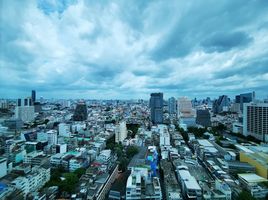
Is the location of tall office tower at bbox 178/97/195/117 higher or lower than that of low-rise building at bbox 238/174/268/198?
higher

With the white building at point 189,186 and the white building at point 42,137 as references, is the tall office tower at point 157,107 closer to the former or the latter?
the white building at point 42,137

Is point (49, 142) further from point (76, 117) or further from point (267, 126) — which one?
point (267, 126)

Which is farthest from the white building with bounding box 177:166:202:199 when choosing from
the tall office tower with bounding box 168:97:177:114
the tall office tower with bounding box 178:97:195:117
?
the tall office tower with bounding box 168:97:177:114

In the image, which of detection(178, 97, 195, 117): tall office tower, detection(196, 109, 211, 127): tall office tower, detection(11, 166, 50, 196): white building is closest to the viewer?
detection(11, 166, 50, 196): white building

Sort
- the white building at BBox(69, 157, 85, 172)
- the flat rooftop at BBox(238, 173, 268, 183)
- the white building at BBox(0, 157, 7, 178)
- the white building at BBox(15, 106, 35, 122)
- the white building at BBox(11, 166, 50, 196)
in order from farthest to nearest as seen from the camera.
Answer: the white building at BBox(15, 106, 35, 122) → the white building at BBox(69, 157, 85, 172) → the white building at BBox(0, 157, 7, 178) → the flat rooftop at BBox(238, 173, 268, 183) → the white building at BBox(11, 166, 50, 196)

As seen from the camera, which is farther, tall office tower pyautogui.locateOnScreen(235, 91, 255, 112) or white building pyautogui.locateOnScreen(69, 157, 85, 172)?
tall office tower pyautogui.locateOnScreen(235, 91, 255, 112)

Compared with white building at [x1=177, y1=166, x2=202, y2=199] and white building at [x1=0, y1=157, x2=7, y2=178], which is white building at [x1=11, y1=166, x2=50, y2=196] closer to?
white building at [x1=0, y1=157, x2=7, y2=178]
